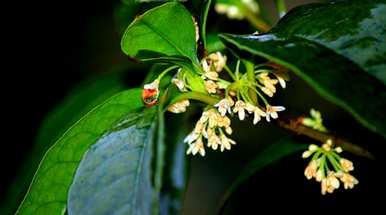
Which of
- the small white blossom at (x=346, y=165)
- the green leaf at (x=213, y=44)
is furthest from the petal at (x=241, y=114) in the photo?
the green leaf at (x=213, y=44)

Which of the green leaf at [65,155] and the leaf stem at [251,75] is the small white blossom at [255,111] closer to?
the leaf stem at [251,75]

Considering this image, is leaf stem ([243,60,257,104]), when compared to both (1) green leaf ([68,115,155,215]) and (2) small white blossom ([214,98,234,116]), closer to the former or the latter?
(2) small white blossom ([214,98,234,116])

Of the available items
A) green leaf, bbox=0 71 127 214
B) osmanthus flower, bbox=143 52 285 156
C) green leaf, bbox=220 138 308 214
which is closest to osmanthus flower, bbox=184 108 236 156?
osmanthus flower, bbox=143 52 285 156

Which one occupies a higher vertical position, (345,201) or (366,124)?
(366,124)

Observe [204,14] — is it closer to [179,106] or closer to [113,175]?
[179,106]

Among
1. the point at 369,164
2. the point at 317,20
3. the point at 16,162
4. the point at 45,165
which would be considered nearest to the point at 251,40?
the point at 317,20

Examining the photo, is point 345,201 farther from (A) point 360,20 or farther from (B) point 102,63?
(B) point 102,63

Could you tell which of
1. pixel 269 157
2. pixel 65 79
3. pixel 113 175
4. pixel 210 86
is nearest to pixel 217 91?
pixel 210 86

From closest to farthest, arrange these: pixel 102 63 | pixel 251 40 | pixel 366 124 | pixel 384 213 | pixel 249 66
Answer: pixel 366 124 → pixel 251 40 → pixel 249 66 → pixel 384 213 → pixel 102 63
